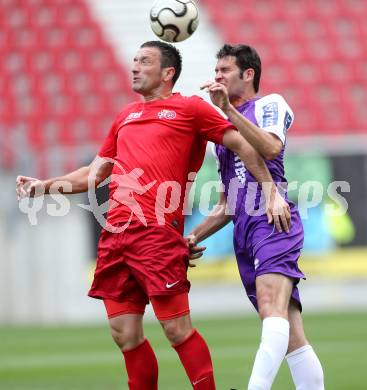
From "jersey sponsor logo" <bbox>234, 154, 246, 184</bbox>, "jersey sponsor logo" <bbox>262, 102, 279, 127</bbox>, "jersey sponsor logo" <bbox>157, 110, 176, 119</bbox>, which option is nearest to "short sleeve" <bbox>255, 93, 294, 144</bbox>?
"jersey sponsor logo" <bbox>262, 102, 279, 127</bbox>

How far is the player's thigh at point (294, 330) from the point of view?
19.4ft

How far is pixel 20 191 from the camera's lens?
20.7ft

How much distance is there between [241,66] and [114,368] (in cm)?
403

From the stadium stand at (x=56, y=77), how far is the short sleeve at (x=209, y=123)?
11.5 m

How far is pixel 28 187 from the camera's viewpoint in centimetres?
629

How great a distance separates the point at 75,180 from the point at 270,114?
1.38 m

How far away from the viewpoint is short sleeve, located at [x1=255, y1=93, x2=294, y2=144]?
5758mm

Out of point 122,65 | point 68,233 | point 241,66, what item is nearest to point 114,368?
point 241,66

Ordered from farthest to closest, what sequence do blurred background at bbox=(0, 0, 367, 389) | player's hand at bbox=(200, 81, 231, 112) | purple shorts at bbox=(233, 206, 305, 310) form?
blurred background at bbox=(0, 0, 367, 389) → purple shorts at bbox=(233, 206, 305, 310) → player's hand at bbox=(200, 81, 231, 112)

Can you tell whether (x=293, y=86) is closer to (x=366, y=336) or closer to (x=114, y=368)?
(x=366, y=336)

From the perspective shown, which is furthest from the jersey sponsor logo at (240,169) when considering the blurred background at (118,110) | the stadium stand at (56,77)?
the stadium stand at (56,77)

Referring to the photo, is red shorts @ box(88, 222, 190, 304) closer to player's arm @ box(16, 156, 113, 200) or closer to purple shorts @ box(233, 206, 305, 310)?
purple shorts @ box(233, 206, 305, 310)

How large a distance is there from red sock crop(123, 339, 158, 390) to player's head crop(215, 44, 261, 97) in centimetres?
155

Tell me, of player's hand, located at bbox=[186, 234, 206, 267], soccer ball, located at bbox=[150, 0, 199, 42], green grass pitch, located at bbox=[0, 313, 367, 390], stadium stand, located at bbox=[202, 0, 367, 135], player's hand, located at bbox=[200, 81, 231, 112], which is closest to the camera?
player's hand, located at bbox=[200, 81, 231, 112]
